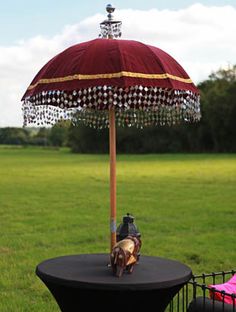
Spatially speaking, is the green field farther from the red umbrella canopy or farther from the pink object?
the red umbrella canopy

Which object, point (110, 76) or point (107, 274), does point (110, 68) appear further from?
point (107, 274)

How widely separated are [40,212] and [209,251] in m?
5.87

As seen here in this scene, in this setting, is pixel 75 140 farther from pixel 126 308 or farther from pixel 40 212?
pixel 126 308

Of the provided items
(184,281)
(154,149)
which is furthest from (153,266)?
(154,149)

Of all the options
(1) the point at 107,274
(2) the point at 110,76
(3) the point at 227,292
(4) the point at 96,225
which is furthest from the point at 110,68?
(4) the point at 96,225

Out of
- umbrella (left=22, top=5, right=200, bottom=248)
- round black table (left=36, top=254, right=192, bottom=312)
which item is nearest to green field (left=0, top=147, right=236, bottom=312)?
round black table (left=36, top=254, right=192, bottom=312)

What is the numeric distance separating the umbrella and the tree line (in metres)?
50.0

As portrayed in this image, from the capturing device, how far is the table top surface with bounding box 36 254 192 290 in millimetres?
4016

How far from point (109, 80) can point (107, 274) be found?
142 cm

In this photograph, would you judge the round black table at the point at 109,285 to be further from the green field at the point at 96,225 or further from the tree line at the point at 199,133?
the tree line at the point at 199,133

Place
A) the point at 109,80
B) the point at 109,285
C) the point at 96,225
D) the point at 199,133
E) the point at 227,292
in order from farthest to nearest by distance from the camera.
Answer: the point at 199,133 → the point at 96,225 → the point at 227,292 → the point at 109,80 → the point at 109,285

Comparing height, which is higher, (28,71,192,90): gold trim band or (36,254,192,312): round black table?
(28,71,192,90): gold trim band

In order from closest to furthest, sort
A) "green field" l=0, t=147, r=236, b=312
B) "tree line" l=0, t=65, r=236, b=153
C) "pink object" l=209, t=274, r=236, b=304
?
"pink object" l=209, t=274, r=236, b=304 < "green field" l=0, t=147, r=236, b=312 < "tree line" l=0, t=65, r=236, b=153

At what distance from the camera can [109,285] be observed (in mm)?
3996
